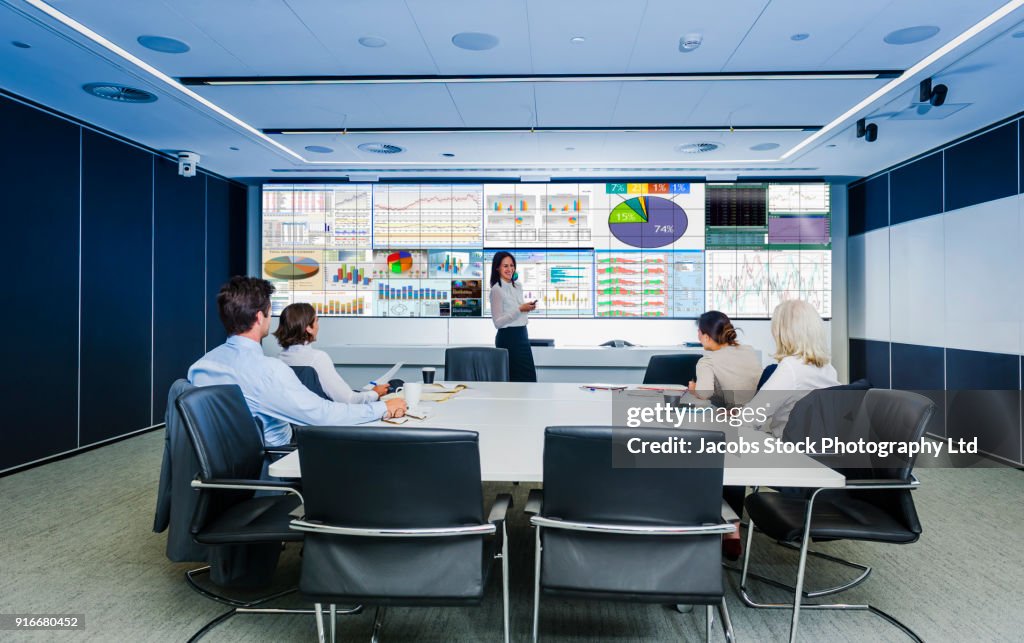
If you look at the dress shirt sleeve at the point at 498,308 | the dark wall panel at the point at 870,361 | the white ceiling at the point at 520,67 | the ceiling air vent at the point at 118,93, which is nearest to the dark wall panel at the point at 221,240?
the white ceiling at the point at 520,67

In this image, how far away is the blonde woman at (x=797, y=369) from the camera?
8.94 ft

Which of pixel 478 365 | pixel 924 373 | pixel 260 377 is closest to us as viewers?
pixel 260 377

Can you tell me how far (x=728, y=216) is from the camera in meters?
7.36

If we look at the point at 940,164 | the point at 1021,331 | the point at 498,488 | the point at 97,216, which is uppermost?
the point at 940,164

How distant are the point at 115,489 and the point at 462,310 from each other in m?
4.15

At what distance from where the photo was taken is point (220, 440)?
2199mm

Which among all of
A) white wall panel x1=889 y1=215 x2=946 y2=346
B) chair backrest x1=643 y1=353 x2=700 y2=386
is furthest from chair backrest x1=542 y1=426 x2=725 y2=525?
white wall panel x1=889 y1=215 x2=946 y2=346

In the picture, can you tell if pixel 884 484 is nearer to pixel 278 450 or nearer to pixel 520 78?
pixel 278 450

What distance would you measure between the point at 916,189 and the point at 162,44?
6.83 meters

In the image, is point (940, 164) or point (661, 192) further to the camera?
point (661, 192)

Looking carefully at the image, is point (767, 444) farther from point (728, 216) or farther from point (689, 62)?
point (728, 216)

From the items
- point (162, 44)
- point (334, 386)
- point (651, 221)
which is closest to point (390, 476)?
point (334, 386)

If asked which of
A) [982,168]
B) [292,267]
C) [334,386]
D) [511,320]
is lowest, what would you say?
[334,386]

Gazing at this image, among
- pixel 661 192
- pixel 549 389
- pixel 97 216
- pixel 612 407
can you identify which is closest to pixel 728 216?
pixel 661 192
